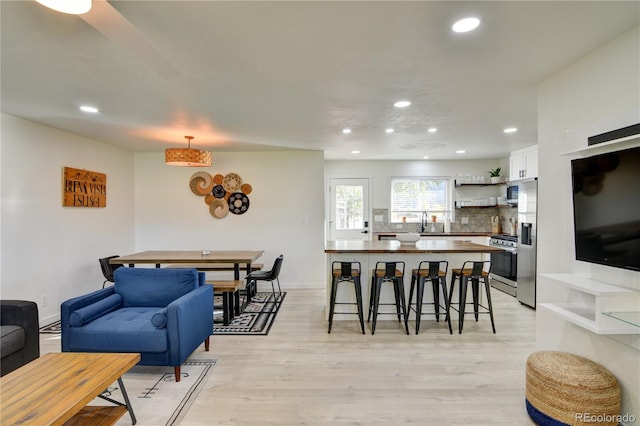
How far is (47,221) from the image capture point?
156 inches

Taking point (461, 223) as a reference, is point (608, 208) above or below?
above

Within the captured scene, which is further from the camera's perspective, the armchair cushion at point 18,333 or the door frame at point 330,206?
the door frame at point 330,206

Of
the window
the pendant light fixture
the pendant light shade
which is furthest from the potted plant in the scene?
the pendant light shade

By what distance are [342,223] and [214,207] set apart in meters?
2.67

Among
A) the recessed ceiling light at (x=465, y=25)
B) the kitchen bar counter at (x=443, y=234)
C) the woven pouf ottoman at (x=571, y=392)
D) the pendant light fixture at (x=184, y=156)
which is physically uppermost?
the recessed ceiling light at (x=465, y=25)


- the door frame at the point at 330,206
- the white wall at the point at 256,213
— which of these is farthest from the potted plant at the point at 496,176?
the white wall at the point at 256,213

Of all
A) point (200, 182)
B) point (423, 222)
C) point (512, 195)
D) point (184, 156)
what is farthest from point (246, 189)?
point (512, 195)

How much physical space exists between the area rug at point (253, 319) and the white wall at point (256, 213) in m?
0.94

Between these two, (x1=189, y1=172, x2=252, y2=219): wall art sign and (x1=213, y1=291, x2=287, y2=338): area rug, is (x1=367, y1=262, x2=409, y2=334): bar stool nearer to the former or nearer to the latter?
(x1=213, y1=291, x2=287, y2=338): area rug

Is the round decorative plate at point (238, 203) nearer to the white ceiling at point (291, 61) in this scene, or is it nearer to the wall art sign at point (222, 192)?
the wall art sign at point (222, 192)

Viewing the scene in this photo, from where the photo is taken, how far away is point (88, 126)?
3951 millimetres

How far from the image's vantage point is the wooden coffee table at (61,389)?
1.56 meters

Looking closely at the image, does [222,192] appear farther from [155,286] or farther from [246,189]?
[155,286]

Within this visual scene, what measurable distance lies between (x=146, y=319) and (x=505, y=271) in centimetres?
521
